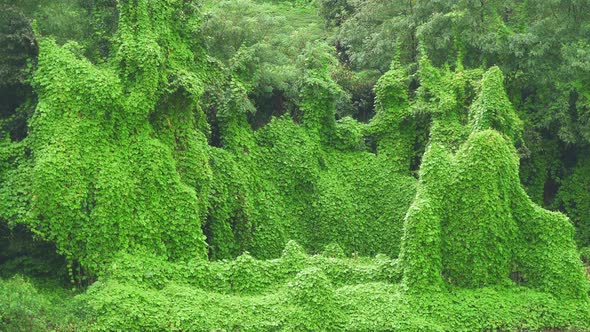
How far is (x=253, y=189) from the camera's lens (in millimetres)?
14609

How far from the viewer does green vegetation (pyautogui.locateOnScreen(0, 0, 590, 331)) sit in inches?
444

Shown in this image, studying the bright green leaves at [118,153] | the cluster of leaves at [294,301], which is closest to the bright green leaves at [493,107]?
the cluster of leaves at [294,301]

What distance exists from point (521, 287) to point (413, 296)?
186cm

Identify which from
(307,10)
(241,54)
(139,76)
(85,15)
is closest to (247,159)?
(241,54)

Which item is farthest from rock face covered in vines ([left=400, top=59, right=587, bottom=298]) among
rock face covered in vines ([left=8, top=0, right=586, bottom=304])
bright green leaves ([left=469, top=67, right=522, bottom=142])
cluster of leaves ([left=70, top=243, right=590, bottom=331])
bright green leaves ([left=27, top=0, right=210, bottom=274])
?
bright green leaves ([left=27, top=0, right=210, bottom=274])

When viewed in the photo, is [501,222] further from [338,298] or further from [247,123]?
[247,123]

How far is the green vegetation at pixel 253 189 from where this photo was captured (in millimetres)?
11289

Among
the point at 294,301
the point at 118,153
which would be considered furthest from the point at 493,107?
the point at 118,153

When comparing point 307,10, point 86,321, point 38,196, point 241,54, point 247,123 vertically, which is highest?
point 307,10

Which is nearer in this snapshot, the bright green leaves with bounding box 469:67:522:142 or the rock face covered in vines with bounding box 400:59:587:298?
the rock face covered in vines with bounding box 400:59:587:298

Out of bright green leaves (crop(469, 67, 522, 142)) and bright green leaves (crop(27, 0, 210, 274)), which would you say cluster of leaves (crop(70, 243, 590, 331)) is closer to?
bright green leaves (crop(27, 0, 210, 274))

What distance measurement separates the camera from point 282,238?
1462 centimetres

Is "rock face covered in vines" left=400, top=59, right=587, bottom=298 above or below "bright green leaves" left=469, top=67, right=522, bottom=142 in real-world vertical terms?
below

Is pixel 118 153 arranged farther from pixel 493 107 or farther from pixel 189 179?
pixel 493 107
